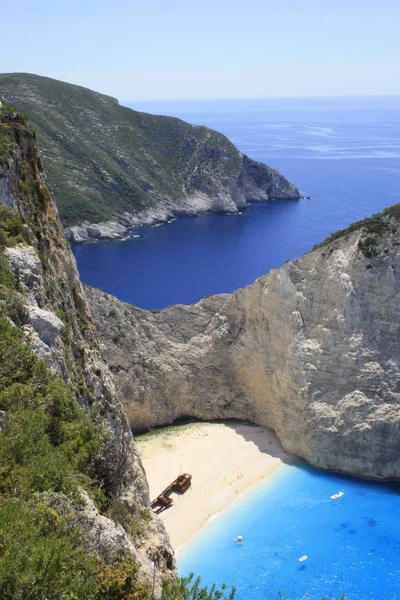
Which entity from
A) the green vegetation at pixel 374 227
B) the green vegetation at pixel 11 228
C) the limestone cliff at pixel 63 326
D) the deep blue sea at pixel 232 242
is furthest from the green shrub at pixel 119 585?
the deep blue sea at pixel 232 242

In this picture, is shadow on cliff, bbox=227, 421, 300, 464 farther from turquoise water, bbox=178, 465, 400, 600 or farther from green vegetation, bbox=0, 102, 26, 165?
green vegetation, bbox=0, 102, 26, 165

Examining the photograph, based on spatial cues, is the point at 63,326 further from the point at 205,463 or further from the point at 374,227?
the point at 374,227

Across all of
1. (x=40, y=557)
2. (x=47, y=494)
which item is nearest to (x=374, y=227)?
(x=47, y=494)

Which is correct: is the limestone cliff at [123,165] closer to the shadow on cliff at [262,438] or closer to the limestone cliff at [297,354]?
the limestone cliff at [297,354]

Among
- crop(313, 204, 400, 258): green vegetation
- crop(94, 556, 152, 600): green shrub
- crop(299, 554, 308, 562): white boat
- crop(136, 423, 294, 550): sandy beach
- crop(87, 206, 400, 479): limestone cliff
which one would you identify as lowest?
crop(299, 554, 308, 562): white boat

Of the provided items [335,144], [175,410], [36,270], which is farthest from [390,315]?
[335,144]

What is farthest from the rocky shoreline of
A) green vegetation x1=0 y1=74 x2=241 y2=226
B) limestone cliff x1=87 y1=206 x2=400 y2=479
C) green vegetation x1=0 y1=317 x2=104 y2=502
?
green vegetation x1=0 y1=317 x2=104 y2=502
